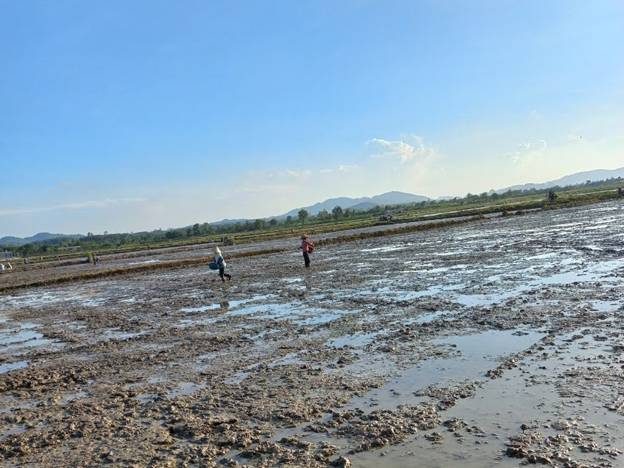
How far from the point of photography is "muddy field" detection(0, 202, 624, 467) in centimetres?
581

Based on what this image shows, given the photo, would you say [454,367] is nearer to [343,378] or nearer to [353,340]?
[343,378]

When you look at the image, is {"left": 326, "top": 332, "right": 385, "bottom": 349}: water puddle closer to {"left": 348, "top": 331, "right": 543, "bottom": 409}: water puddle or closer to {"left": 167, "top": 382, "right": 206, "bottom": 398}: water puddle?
{"left": 348, "top": 331, "right": 543, "bottom": 409}: water puddle

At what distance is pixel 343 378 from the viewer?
27.1 ft

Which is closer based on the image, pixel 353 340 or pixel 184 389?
pixel 184 389

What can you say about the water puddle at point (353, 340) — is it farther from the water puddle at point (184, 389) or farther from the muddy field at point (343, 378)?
the water puddle at point (184, 389)

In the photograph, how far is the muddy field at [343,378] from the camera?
19.1 feet

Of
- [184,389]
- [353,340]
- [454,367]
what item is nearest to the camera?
[454,367]

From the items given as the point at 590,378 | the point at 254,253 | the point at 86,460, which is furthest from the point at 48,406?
the point at 254,253

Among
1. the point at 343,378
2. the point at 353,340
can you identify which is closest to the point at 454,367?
the point at 343,378

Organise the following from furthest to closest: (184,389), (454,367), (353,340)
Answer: (353,340)
(184,389)
(454,367)

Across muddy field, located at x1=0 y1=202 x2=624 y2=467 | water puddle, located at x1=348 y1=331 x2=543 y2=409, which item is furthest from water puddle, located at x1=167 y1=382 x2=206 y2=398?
water puddle, located at x1=348 y1=331 x2=543 y2=409

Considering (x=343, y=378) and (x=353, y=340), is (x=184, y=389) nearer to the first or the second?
(x=343, y=378)

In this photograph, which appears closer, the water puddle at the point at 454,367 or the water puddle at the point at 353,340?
the water puddle at the point at 454,367

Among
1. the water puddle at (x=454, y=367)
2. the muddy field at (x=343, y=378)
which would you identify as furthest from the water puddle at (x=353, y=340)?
the water puddle at (x=454, y=367)
